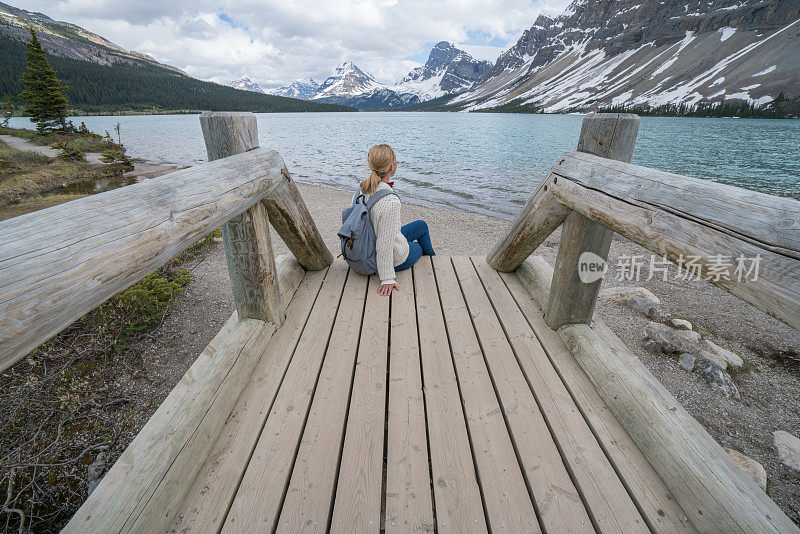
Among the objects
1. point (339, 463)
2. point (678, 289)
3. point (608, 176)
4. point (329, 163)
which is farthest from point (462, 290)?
point (329, 163)

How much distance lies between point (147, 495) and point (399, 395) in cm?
128

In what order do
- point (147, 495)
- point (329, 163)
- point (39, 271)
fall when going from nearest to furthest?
point (39, 271), point (147, 495), point (329, 163)

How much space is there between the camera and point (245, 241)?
2543mm

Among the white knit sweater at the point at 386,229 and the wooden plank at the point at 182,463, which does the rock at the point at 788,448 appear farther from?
the wooden plank at the point at 182,463

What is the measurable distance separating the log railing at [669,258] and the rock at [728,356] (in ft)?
7.40

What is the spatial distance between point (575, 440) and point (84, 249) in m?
2.26

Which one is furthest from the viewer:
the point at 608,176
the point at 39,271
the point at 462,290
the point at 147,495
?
the point at 462,290

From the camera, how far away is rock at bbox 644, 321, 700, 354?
4.04 meters

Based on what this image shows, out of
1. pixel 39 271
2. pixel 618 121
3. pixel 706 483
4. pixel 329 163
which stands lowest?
pixel 329 163

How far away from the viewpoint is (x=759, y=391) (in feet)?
11.5

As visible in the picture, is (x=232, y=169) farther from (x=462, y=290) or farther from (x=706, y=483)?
(x=706, y=483)

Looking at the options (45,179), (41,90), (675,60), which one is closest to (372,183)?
(45,179)

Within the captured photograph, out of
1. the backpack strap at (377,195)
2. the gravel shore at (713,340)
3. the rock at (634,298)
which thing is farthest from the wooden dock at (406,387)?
the rock at (634,298)

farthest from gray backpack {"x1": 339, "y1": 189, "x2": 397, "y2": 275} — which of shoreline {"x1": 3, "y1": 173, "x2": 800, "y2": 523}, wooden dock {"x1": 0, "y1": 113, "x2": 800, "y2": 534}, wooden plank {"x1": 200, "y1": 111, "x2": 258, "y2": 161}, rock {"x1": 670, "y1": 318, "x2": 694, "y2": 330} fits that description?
rock {"x1": 670, "y1": 318, "x2": 694, "y2": 330}
